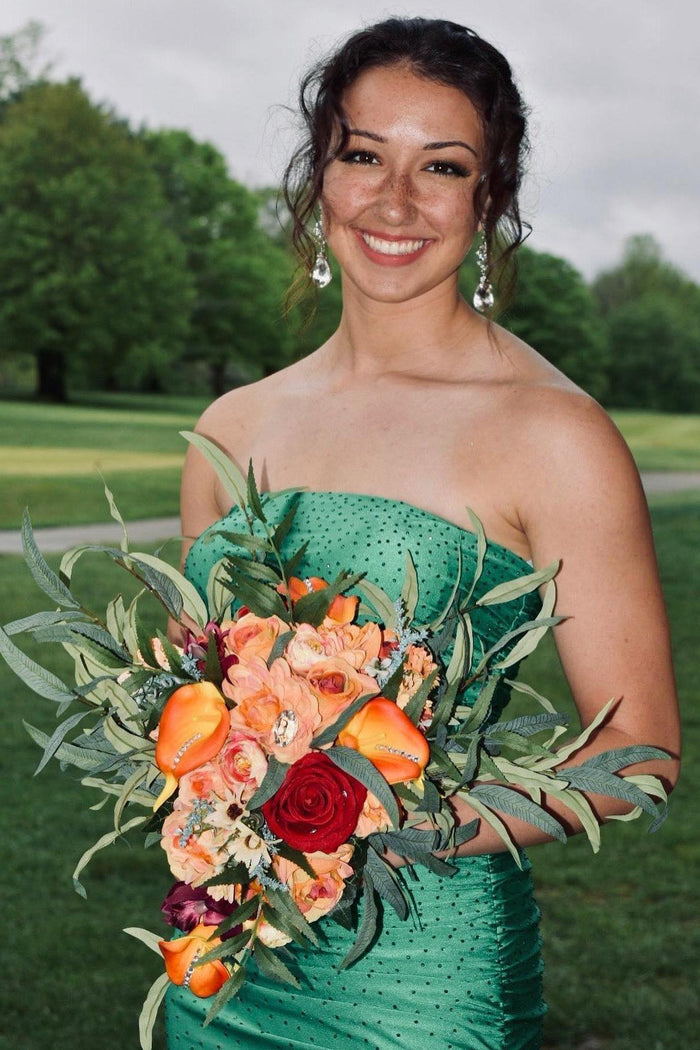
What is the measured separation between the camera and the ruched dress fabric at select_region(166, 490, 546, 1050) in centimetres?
213

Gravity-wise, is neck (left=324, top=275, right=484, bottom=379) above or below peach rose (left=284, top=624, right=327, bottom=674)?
above

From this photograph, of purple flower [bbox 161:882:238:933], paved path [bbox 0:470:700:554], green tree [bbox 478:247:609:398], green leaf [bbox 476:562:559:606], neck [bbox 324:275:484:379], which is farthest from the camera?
green tree [bbox 478:247:609:398]

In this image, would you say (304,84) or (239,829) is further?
(304,84)

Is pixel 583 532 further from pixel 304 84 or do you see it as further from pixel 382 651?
pixel 304 84

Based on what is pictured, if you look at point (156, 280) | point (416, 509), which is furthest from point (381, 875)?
point (156, 280)

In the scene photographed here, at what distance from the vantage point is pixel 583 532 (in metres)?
2.04

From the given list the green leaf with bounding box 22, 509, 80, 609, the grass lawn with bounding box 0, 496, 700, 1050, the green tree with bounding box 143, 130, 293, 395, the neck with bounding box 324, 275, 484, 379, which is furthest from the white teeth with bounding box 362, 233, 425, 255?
the green tree with bounding box 143, 130, 293, 395

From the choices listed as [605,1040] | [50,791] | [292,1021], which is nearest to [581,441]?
[292,1021]

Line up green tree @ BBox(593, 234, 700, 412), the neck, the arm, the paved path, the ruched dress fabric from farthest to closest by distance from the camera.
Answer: green tree @ BBox(593, 234, 700, 412)
the paved path
the neck
the ruched dress fabric
the arm

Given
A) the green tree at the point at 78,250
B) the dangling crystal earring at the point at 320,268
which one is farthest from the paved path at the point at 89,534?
the green tree at the point at 78,250

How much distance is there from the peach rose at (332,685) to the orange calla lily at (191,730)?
4.6 inches

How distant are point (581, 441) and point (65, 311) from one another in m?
41.9

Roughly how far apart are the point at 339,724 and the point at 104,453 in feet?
88.5

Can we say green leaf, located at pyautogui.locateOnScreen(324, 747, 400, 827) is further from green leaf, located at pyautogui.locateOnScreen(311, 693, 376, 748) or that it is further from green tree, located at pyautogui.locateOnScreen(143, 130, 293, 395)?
green tree, located at pyautogui.locateOnScreen(143, 130, 293, 395)
